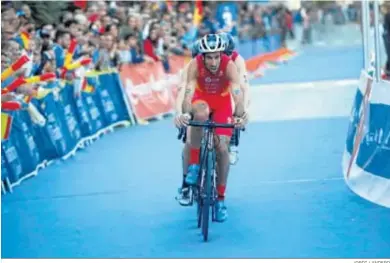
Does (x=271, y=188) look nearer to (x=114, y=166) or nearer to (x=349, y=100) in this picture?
(x=114, y=166)

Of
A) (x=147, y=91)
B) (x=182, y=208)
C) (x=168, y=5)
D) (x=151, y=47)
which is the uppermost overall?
(x=182, y=208)

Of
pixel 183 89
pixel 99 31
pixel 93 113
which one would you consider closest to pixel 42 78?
pixel 93 113

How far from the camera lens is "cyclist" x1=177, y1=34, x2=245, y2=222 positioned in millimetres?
8539

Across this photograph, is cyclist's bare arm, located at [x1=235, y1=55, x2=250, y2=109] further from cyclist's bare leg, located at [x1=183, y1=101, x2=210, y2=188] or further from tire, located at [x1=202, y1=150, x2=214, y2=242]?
tire, located at [x1=202, y1=150, x2=214, y2=242]

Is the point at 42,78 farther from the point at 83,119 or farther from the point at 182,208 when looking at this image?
the point at 182,208

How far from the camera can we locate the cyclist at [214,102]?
28.0 feet

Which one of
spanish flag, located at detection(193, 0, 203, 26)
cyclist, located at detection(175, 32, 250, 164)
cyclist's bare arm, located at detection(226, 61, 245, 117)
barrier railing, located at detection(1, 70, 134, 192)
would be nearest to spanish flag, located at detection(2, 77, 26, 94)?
barrier railing, located at detection(1, 70, 134, 192)

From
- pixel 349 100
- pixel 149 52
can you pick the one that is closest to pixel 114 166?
pixel 149 52

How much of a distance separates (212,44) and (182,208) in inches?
87.0

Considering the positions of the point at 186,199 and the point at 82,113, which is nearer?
the point at 186,199

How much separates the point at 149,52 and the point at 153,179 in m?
8.45

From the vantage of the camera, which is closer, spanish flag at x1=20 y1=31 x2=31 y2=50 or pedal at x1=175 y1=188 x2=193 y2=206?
pedal at x1=175 y1=188 x2=193 y2=206

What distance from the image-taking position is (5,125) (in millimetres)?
10773

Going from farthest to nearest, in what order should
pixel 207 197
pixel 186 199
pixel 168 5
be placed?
pixel 168 5, pixel 186 199, pixel 207 197
